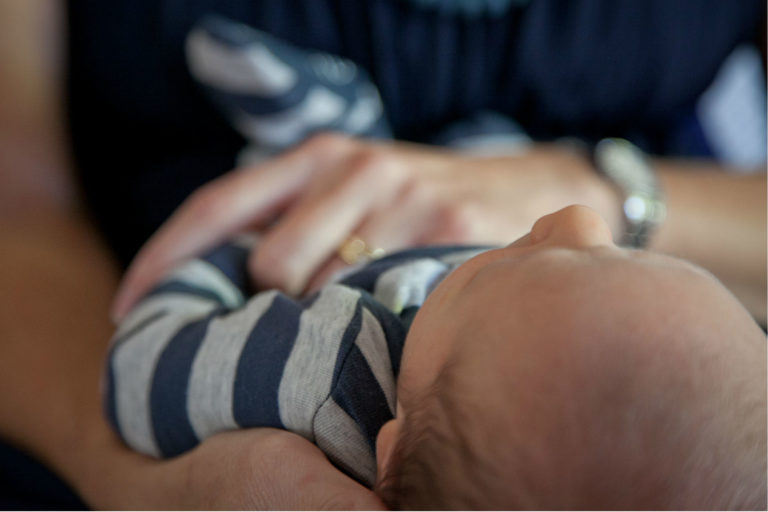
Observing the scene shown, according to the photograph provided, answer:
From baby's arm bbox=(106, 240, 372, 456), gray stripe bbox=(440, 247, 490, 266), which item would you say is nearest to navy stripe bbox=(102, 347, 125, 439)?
baby's arm bbox=(106, 240, 372, 456)

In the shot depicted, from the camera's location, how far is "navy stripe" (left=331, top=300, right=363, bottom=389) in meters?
0.29

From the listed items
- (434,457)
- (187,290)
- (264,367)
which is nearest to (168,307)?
(187,290)

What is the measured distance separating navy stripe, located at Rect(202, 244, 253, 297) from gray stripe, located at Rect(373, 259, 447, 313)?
0.15m

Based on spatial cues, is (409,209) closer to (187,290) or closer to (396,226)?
(396,226)

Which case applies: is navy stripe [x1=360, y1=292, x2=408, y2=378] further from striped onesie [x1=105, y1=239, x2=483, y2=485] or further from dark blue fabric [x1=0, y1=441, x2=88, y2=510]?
dark blue fabric [x1=0, y1=441, x2=88, y2=510]

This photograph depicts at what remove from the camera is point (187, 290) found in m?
0.44

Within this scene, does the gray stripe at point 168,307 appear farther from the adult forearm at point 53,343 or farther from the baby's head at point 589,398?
the baby's head at point 589,398

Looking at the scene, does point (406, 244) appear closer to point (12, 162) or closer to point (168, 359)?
point (168, 359)

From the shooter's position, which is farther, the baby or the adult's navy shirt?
the adult's navy shirt

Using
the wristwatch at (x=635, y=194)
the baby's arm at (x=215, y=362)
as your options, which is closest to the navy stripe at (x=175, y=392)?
the baby's arm at (x=215, y=362)

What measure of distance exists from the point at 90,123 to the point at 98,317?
0.25 meters

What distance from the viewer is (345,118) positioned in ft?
1.98

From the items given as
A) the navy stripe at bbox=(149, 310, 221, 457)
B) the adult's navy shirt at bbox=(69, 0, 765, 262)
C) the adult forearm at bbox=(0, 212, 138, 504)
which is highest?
the adult's navy shirt at bbox=(69, 0, 765, 262)

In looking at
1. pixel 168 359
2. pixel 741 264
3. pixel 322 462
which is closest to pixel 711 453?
pixel 322 462
